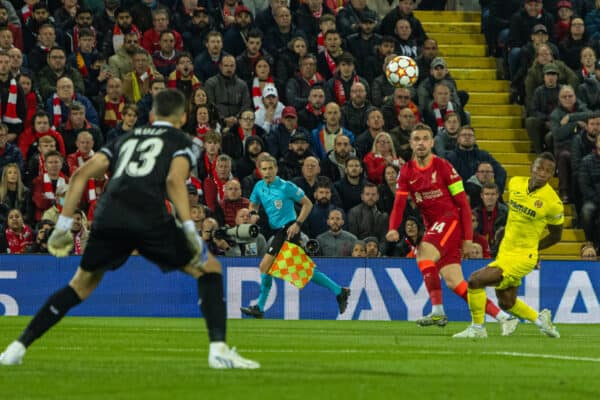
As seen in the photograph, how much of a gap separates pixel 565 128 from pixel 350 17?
4517 millimetres

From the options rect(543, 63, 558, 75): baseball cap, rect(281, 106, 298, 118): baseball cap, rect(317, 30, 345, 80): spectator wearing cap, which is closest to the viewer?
rect(281, 106, 298, 118): baseball cap

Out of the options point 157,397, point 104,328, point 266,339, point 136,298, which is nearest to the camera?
point 157,397

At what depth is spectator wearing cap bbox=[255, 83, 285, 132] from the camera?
22047 mm

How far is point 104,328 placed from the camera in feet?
50.1

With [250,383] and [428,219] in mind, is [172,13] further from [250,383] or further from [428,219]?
[250,383]

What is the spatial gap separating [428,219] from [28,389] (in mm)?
7948

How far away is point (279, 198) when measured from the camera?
60.2 ft

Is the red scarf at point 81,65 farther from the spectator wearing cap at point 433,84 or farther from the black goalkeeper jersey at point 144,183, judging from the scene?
the black goalkeeper jersey at point 144,183

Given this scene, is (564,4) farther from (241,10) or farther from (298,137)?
(298,137)

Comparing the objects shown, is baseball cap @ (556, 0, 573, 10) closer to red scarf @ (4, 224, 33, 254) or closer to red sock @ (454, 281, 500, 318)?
red scarf @ (4, 224, 33, 254)

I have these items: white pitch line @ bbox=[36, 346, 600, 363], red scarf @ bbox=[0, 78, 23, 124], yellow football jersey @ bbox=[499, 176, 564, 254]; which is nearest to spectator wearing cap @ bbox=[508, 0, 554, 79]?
red scarf @ bbox=[0, 78, 23, 124]

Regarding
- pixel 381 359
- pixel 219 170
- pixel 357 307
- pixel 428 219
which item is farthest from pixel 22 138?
pixel 381 359

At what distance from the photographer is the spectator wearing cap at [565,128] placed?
22.7 meters

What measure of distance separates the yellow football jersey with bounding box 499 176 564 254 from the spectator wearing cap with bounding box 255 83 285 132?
7677 millimetres
